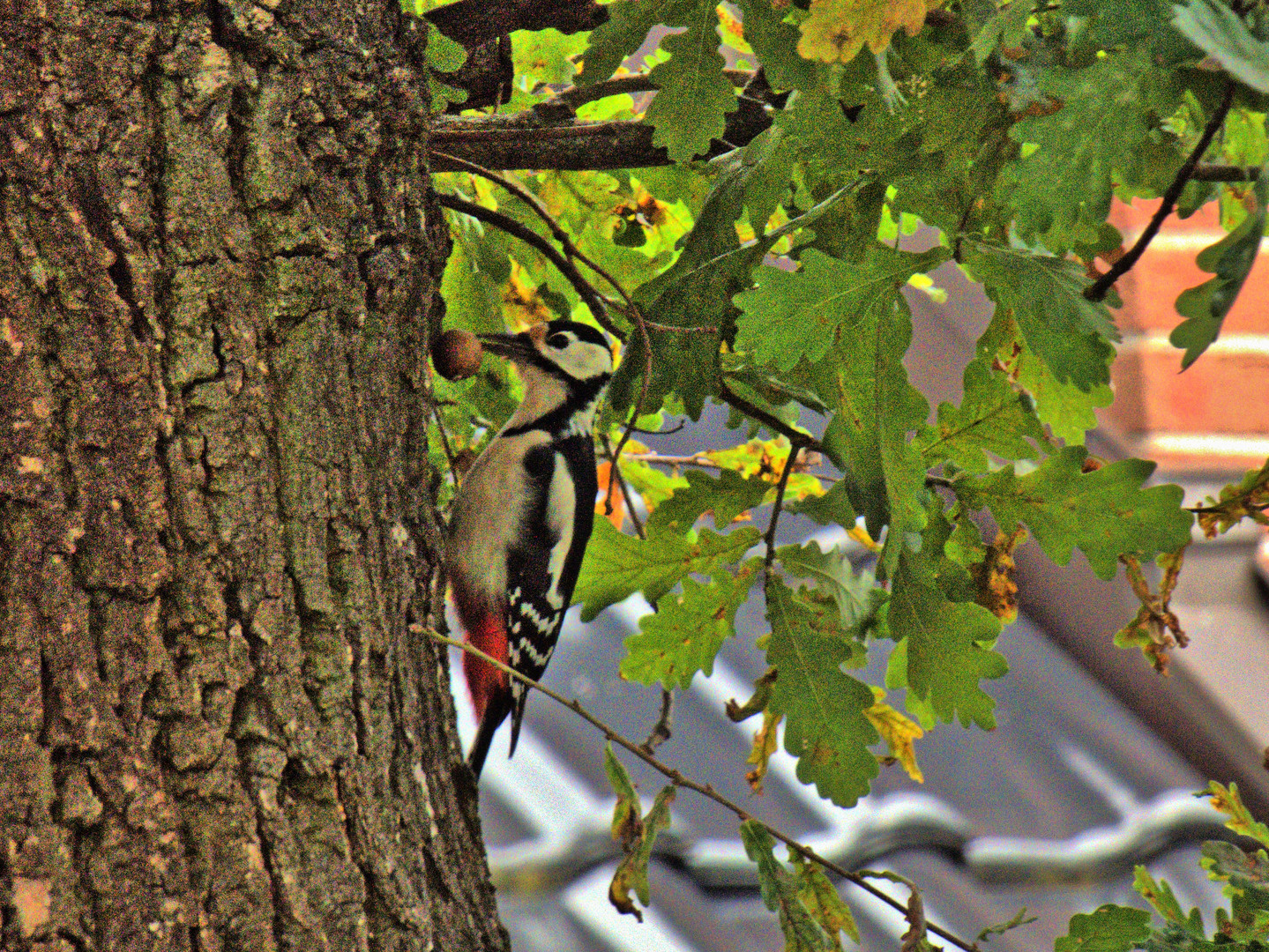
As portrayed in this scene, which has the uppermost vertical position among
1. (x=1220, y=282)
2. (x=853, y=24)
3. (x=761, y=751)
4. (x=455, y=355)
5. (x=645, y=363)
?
(x=455, y=355)

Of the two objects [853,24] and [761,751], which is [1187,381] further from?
[853,24]

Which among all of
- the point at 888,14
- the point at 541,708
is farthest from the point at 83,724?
the point at 541,708

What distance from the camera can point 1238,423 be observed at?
2.10 metres

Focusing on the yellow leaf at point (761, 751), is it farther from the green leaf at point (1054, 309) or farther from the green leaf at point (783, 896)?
the green leaf at point (1054, 309)

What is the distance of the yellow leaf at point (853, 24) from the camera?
0.60 metres

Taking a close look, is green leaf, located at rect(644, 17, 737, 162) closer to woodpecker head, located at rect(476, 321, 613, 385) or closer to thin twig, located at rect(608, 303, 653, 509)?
thin twig, located at rect(608, 303, 653, 509)

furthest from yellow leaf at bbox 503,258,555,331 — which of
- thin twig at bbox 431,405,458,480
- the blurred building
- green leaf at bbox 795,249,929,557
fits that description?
the blurred building

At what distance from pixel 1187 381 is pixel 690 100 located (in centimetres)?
167

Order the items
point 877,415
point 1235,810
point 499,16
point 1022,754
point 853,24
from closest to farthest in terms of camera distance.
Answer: point 853,24 < point 877,415 < point 1235,810 < point 499,16 < point 1022,754

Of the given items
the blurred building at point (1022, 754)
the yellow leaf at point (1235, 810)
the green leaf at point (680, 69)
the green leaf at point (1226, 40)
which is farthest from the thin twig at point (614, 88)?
the blurred building at point (1022, 754)

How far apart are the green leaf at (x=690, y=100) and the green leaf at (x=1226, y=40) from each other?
0.32 metres

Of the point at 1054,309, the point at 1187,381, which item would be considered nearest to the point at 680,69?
the point at 1054,309

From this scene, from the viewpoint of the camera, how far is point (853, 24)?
60 centimetres

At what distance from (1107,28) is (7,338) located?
0.56 m
